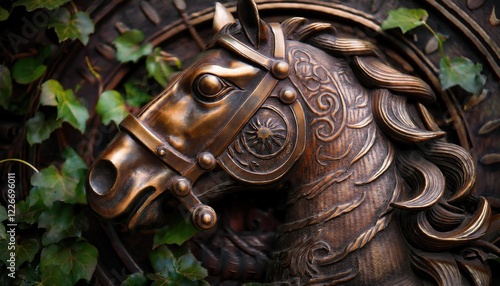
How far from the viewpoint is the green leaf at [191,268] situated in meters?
1.30

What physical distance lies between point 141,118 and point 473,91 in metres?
0.64

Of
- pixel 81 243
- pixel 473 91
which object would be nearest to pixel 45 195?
pixel 81 243

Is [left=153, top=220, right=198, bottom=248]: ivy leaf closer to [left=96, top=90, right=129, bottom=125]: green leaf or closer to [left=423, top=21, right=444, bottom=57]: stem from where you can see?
[left=96, top=90, right=129, bottom=125]: green leaf

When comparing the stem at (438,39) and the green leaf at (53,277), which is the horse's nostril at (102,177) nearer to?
the green leaf at (53,277)

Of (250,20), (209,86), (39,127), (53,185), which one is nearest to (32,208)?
(53,185)

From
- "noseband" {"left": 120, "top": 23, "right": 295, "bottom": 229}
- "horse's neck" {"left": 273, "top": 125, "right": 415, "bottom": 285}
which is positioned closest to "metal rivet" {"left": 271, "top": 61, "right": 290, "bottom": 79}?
"noseband" {"left": 120, "top": 23, "right": 295, "bottom": 229}

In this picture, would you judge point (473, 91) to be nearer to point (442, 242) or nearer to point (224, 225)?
point (442, 242)

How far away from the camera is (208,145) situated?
1179mm

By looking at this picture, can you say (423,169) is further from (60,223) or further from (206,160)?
(60,223)

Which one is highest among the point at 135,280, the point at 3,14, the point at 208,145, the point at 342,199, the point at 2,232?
the point at 3,14

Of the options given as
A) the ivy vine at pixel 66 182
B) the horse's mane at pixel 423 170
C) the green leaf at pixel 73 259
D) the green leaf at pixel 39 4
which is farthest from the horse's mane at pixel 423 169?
the green leaf at pixel 73 259

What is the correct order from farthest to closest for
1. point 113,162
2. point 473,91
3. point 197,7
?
point 197,7
point 473,91
point 113,162

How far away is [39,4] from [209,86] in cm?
47

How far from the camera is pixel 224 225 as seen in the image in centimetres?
142
